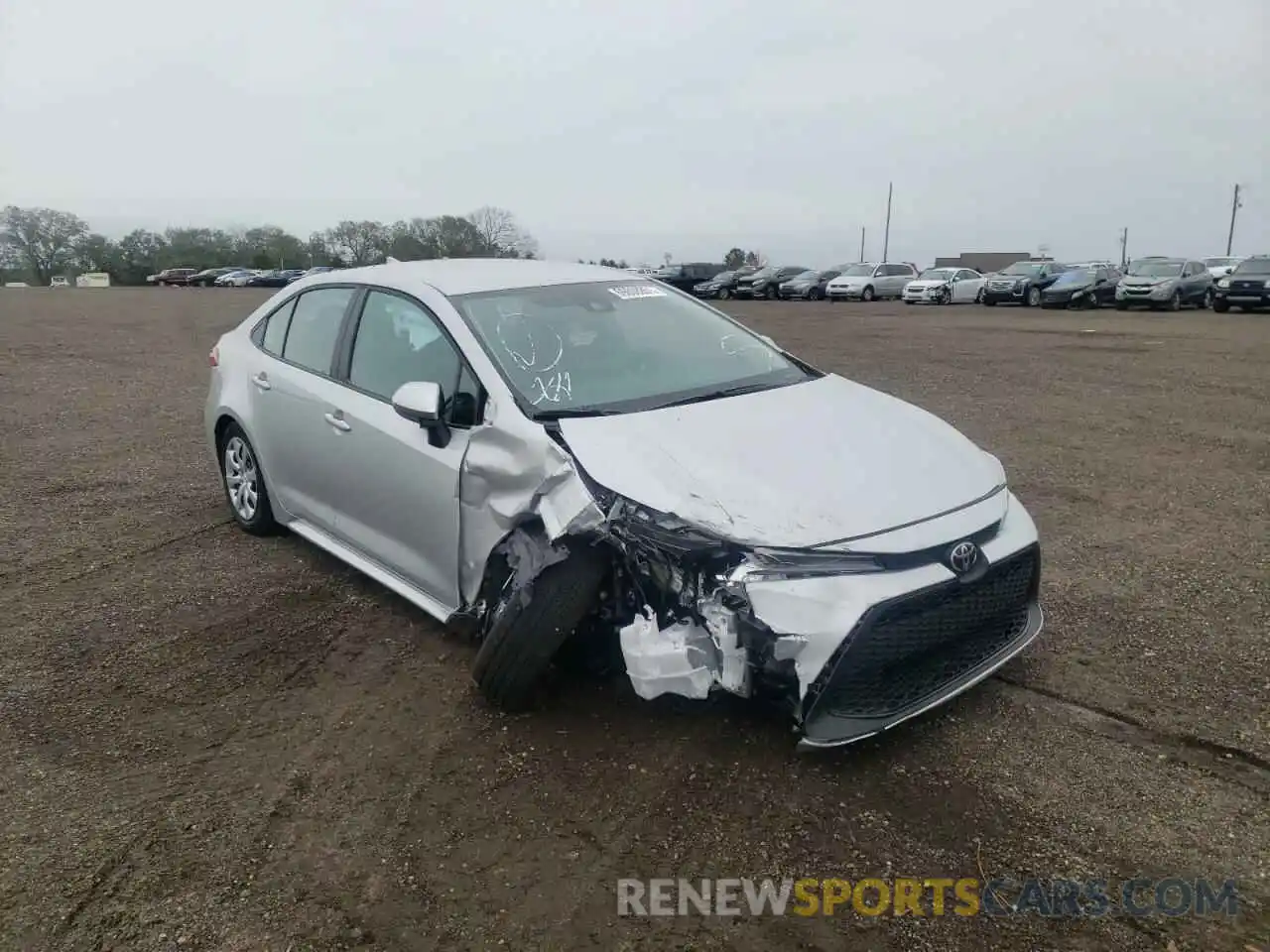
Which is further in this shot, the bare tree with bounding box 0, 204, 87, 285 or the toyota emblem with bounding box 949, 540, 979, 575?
the bare tree with bounding box 0, 204, 87, 285

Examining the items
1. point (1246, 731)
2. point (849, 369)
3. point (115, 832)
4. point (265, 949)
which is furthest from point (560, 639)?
point (849, 369)

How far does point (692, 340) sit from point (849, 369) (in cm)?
929

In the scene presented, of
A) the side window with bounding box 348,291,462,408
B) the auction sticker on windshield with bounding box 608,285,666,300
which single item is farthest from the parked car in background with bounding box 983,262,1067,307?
the side window with bounding box 348,291,462,408

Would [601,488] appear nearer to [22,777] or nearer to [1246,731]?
[22,777]

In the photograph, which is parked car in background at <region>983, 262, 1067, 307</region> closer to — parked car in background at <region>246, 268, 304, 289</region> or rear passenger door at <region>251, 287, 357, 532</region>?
rear passenger door at <region>251, 287, 357, 532</region>

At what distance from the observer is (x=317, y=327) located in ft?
15.9

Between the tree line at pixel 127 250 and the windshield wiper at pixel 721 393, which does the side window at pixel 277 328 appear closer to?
the windshield wiper at pixel 721 393

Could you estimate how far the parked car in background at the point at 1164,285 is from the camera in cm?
2677

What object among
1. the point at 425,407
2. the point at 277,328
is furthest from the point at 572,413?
the point at 277,328

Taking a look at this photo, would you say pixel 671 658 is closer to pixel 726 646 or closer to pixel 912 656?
pixel 726 646

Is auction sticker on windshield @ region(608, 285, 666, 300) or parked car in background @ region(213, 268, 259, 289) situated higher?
auction sticker on windshield @ region(608, 285, 666, 300)

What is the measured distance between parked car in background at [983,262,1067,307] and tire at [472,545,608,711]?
30010 millimetres

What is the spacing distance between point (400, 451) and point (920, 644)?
2175mm

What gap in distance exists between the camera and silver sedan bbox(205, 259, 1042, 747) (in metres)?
2.93
